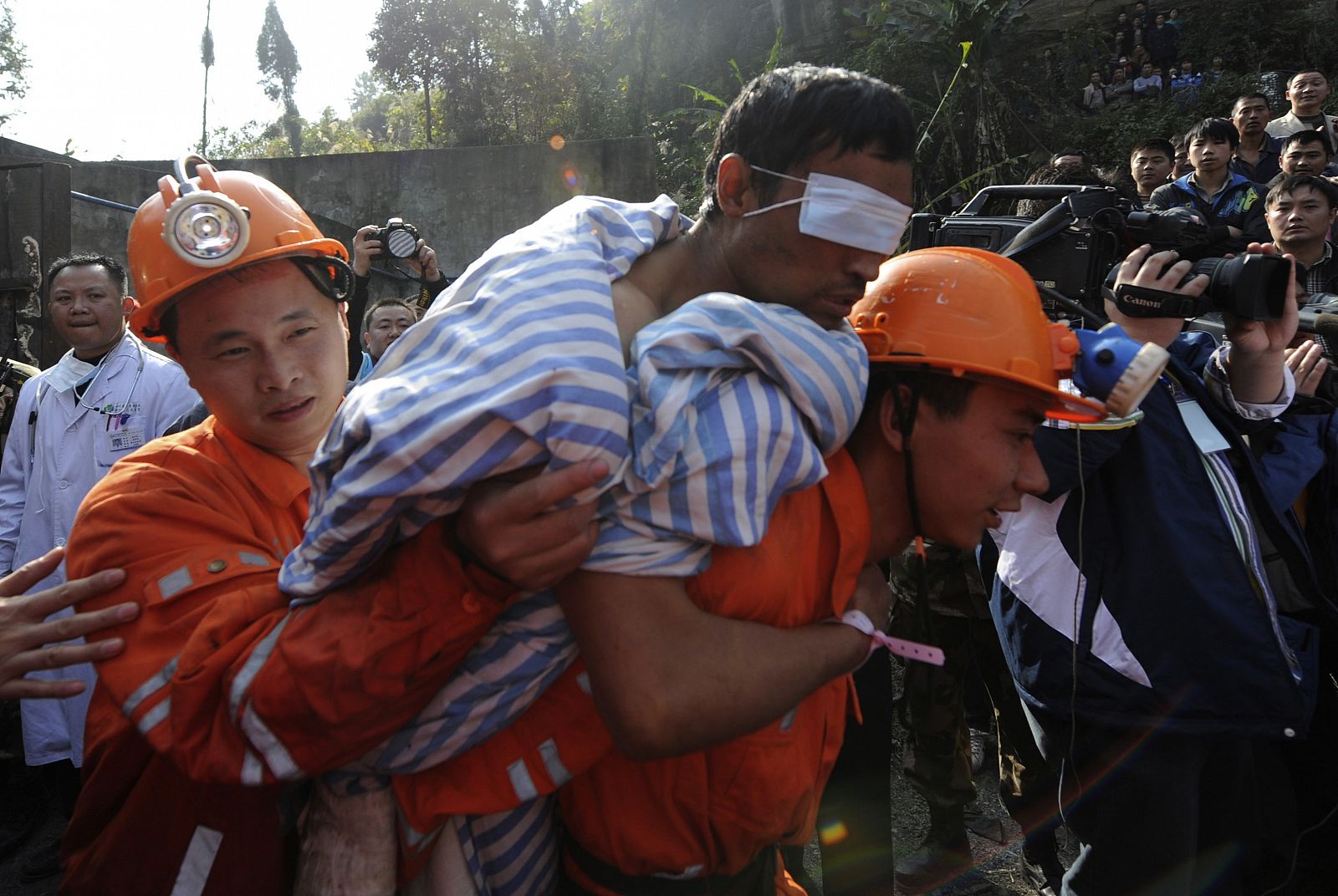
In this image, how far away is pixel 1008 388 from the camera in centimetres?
159

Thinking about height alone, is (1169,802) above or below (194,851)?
below

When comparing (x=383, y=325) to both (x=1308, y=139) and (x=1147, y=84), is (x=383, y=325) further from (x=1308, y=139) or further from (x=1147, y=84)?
(x=1147, y=84)

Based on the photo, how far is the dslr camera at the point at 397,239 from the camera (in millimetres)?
4531

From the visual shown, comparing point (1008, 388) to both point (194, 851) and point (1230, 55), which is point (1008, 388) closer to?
point (194, 851)

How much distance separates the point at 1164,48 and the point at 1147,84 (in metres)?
1.06

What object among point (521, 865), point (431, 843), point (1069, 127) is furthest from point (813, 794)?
point (1069, 127)

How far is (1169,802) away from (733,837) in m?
1.62

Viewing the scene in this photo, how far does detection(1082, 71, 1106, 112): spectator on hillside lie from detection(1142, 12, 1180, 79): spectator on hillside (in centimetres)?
104

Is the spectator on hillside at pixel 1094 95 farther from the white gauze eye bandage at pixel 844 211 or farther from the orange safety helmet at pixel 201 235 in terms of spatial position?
the orange safety helmet at pixel 201 235

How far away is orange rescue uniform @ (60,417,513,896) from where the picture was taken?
122 centimetres

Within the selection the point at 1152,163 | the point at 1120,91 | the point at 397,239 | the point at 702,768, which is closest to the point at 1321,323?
the point at 702,768

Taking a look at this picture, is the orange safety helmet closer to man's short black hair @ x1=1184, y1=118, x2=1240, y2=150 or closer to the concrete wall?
man's short black hair @ x1=1184, y1=118, x2=1240, y2=150

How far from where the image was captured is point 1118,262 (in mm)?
2738

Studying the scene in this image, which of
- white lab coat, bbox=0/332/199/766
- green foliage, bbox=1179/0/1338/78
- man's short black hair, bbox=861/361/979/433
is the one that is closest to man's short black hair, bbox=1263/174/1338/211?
man's short black hair, bbox=861/361/979/433
